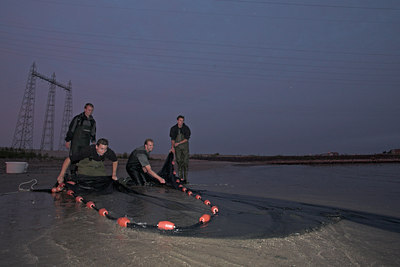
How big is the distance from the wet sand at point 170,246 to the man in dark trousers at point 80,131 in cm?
360

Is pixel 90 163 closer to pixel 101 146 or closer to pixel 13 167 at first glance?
pixel 101 146

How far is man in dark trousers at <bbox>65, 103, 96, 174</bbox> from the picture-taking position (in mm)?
7363

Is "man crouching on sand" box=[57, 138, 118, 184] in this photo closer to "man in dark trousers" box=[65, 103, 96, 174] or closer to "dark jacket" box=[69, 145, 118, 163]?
"dark jacket" box=[69, 145, 118, 163]

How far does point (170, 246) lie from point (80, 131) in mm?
5661

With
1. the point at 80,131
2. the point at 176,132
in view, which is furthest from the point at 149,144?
the point at 176,132

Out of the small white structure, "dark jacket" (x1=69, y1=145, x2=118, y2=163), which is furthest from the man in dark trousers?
the small white structure

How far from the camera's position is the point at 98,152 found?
20.8 feet

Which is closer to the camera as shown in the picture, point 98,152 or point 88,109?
point 98,152

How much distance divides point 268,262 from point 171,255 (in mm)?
917

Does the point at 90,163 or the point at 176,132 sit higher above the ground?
the point at 176,132

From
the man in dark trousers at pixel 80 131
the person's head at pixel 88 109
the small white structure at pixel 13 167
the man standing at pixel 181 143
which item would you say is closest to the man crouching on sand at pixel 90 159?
the man in dark trousers at pixel 80 131

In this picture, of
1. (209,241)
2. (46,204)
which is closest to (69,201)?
(46,204)

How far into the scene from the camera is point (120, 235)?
3160mm

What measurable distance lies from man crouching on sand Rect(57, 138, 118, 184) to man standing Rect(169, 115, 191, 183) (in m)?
3.29
